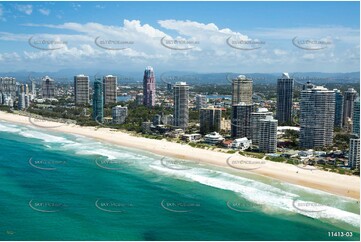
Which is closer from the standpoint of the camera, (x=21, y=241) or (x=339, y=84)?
(x=21, y=241)

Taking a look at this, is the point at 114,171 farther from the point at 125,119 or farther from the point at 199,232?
the point at 125,119

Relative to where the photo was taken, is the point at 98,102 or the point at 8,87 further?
the point at 8,87

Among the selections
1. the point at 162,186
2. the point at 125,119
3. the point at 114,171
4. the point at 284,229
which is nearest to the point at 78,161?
the point at 114,171
